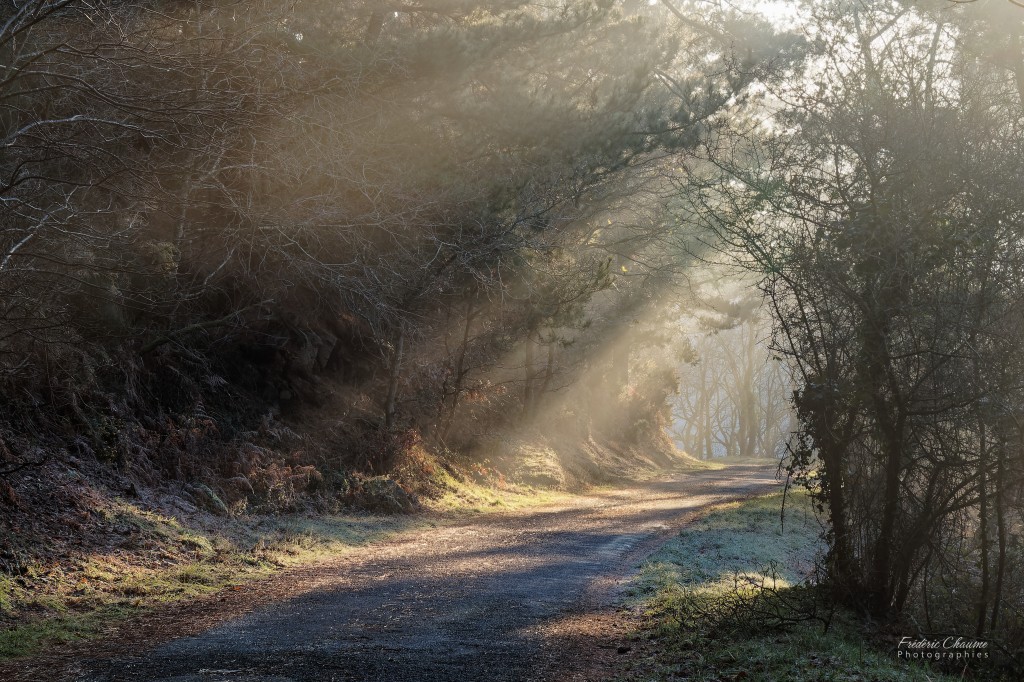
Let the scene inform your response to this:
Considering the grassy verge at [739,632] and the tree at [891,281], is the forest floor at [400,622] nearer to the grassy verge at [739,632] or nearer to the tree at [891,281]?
the grassy verge at [739,632]

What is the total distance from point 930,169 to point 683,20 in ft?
53.7

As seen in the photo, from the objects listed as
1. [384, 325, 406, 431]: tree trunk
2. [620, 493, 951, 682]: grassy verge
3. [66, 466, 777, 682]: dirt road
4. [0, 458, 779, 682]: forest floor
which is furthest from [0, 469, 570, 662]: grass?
[620, 493, 951, 682]: grassy verge

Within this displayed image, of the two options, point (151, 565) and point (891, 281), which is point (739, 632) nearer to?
point (891, 281)

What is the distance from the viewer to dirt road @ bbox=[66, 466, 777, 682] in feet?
19.6

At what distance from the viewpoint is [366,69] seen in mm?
12758

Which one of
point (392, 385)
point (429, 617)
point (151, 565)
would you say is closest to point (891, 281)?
point (429, 617)

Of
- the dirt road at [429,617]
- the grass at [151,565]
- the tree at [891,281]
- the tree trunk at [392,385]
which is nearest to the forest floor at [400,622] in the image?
the dirt road at [429,617]

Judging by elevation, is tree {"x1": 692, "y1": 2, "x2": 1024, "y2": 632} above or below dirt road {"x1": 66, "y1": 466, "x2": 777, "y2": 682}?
above

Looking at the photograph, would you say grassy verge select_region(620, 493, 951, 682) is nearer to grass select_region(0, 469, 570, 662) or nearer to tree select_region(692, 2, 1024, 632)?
tree select_region(692, 2, 1024, 632)

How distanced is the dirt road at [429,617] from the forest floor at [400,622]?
16 millimetres

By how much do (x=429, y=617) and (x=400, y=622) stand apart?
0.34 metres

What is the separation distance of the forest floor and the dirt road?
0.02 metres

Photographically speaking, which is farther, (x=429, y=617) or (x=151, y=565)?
(x=151, y=565)

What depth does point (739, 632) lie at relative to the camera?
7.14m
